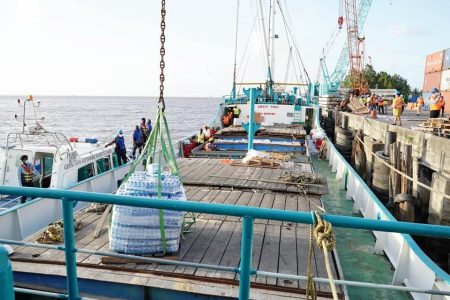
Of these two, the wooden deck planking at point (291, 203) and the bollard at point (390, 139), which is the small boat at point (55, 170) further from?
the bollard at point (390, 139)

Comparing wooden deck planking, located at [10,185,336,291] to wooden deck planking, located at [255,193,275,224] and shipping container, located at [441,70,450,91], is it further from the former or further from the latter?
shipping container, located at [441,70,450,91]

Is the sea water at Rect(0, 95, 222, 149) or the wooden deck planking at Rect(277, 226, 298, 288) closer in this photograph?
the wooden deck planking at Rect(277, 226, 298, 288)

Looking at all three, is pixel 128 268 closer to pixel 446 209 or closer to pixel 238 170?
pixel 238 170

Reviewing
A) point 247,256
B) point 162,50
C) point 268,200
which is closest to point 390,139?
point 268,200

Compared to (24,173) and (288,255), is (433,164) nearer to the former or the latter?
(288,255)

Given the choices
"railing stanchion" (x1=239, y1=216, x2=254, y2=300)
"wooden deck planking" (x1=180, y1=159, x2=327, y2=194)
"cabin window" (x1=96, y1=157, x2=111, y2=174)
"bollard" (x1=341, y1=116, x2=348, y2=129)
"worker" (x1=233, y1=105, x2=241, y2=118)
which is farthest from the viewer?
"bollard" (x1=341, y1=116, x2=348, y2=129)

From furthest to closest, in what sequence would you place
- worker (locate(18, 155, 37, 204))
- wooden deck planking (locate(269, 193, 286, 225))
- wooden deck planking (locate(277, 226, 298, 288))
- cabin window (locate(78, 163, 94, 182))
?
cabin window (locate(78, 163, 94, 182)), worker (locate(18, 155, 37, 204)), wooden deck planking (locate(269, 193, 286, 225)), wooden deck planking (locate(277, 226, 298, 288))

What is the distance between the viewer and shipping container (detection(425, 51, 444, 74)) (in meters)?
39.6

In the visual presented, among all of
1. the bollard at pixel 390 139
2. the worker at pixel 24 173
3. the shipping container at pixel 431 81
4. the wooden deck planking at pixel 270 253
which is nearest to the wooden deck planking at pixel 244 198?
the wooden deck planking at pixel 270 253

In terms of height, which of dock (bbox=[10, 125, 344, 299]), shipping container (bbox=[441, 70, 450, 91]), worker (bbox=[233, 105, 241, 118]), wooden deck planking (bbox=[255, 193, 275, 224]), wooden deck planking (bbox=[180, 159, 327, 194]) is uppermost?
shipping container (bbox=[441, 70, 450, 91])

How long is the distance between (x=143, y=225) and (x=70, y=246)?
→ 1.59 m

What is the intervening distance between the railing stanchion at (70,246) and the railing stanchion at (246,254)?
1324 millimetres

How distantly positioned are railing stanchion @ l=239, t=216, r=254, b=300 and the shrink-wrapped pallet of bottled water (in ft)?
6.79

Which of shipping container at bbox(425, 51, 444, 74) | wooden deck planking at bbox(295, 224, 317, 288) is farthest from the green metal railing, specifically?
shipping container at bbox(425, 51, 444, 74)
